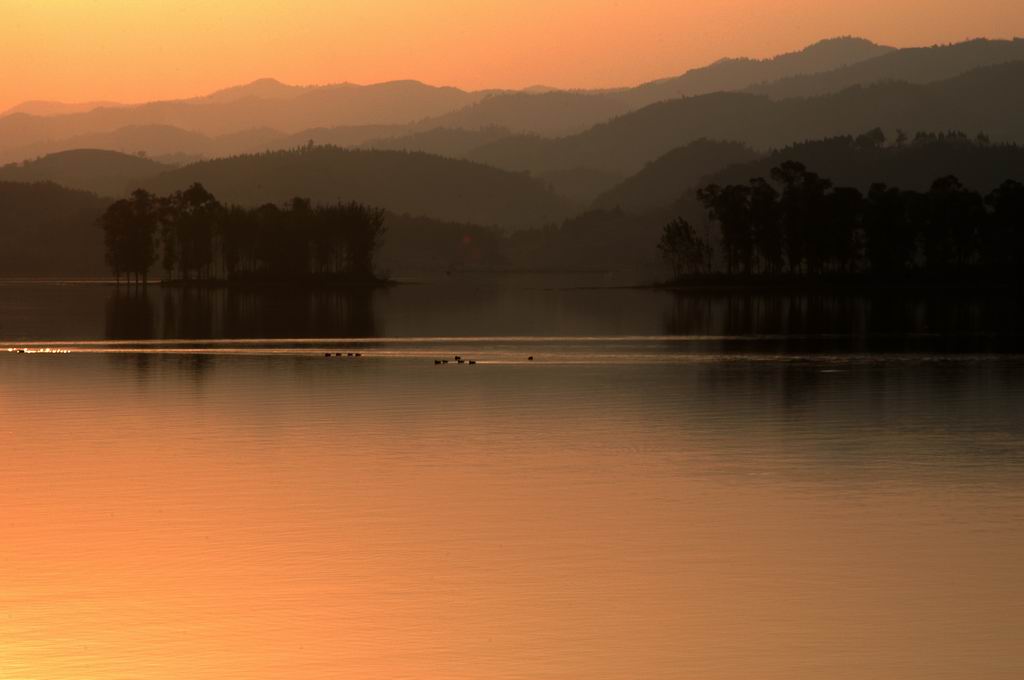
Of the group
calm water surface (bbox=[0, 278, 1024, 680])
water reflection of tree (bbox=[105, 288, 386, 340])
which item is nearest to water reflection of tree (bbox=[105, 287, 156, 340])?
water reflection of tree (bbox=[105, 288, 386, 340])

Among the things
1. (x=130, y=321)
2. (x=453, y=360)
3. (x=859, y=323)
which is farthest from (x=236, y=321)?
(x=453, y=360)

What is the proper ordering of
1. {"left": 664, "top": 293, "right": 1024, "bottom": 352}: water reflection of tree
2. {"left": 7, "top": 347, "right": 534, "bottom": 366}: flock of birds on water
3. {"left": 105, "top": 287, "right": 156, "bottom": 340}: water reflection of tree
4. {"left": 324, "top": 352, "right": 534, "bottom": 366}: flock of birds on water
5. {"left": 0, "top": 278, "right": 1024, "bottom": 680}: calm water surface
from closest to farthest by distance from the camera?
{"left": 0, "top": 278, "right": 1024, "bottom": 680}: calm water surface → {"left": 324, "top": 352, "right": 534, "bottom": 366}: flock of birds on water → {"left": 7, "top": 347, "right": 534, "bottom": 366}: flock of birds on water → {"left": 664, "top": 293, "right": 1024, "bottom": 352}: water reflection of tree → {"left": 105, "top": 287, "right": 156, "bottom": 340}: water reflection of tree

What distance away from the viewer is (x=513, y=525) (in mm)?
33406

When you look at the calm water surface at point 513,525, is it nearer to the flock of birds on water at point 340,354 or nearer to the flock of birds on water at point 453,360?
the flock of birds on water at point 453,360

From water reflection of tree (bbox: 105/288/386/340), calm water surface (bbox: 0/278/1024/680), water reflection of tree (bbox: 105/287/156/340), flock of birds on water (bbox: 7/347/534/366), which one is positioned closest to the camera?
calm water surface (bbox: 0/278/1024/680)

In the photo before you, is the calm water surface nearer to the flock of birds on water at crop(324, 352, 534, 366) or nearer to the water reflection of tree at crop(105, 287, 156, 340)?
the flock of birds on water at crop(324, 352, 534, 366)

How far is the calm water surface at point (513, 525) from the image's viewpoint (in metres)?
23.7

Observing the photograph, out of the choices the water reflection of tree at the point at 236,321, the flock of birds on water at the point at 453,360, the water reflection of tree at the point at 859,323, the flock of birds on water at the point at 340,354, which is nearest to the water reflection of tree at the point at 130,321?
the water reflection of tree at the point at 236,321

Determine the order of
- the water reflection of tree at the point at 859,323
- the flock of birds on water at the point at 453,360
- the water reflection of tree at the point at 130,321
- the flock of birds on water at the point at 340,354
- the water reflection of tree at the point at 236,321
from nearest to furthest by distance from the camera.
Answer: the flock of birds on water at the point at 453,360 < the flock of birds on water at the point at 340,354 < the water reflection of tree at the point at 859,323 < the water reflection of tree at the point at 130,321 < the water reflection of tree at the point at 236,321

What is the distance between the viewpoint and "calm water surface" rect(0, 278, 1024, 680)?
23.7 meters

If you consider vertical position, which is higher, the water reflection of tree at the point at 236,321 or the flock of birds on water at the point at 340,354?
the water reflection of tree at the point at 236,321

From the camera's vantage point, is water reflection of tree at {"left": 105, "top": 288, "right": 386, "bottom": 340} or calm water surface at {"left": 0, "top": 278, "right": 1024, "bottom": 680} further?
water reflection of tree at {"left": 105, "top": 288, "right": 386, "bottom": 340}

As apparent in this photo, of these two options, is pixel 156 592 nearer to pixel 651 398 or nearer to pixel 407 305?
pixel 651 398

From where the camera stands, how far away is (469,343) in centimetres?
10588
